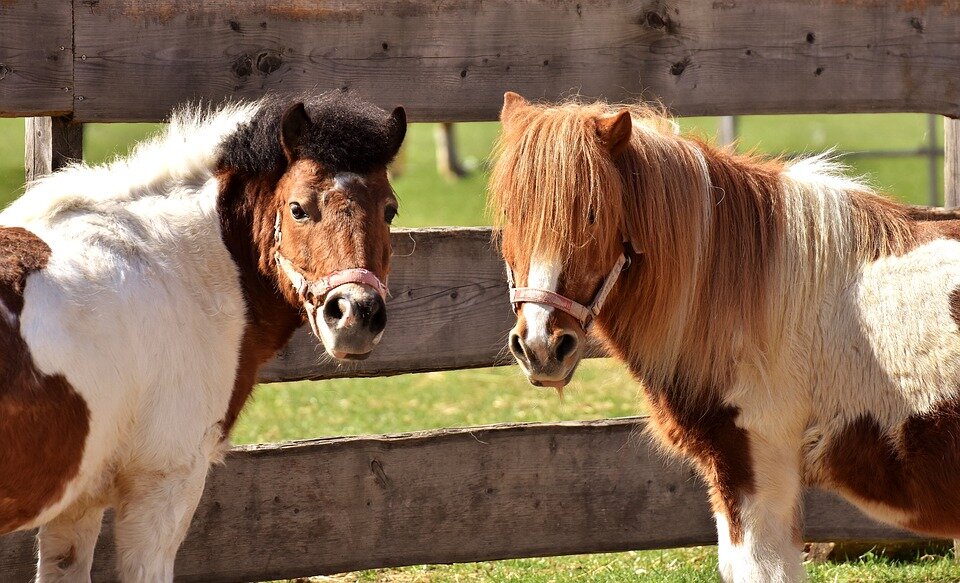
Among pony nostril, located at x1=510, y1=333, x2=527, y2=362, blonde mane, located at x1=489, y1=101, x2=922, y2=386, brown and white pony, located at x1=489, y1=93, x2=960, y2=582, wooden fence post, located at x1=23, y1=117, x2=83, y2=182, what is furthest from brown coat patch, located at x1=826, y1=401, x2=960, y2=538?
wooden fence post, located at x1=23, y1=117, x2=83, y2=182

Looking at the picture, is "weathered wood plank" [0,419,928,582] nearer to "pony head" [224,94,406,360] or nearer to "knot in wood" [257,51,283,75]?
"pony head" [224,94,406,360]

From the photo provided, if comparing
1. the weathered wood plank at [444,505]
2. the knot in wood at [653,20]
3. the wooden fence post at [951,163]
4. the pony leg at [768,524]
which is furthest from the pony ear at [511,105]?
the wooden fence post at [951,163]

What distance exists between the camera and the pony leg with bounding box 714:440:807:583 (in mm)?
3010

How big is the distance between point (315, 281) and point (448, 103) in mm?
1234

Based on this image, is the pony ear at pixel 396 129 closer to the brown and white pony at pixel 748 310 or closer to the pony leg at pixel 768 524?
the brown and white pony at pixel 748 310

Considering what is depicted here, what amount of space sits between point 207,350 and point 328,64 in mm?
1293

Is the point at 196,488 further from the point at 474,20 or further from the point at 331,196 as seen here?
the point at 474,20

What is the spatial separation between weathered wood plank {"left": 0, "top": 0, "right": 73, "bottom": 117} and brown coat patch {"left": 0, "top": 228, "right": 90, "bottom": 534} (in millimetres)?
900

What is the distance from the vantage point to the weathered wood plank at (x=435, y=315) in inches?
150

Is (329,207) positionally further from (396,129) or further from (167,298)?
(167,298)

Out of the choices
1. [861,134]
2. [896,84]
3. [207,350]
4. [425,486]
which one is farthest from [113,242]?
[861,134]

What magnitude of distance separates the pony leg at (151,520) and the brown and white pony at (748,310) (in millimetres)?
1028

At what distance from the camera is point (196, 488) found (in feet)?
9.34

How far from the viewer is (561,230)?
2838mm
